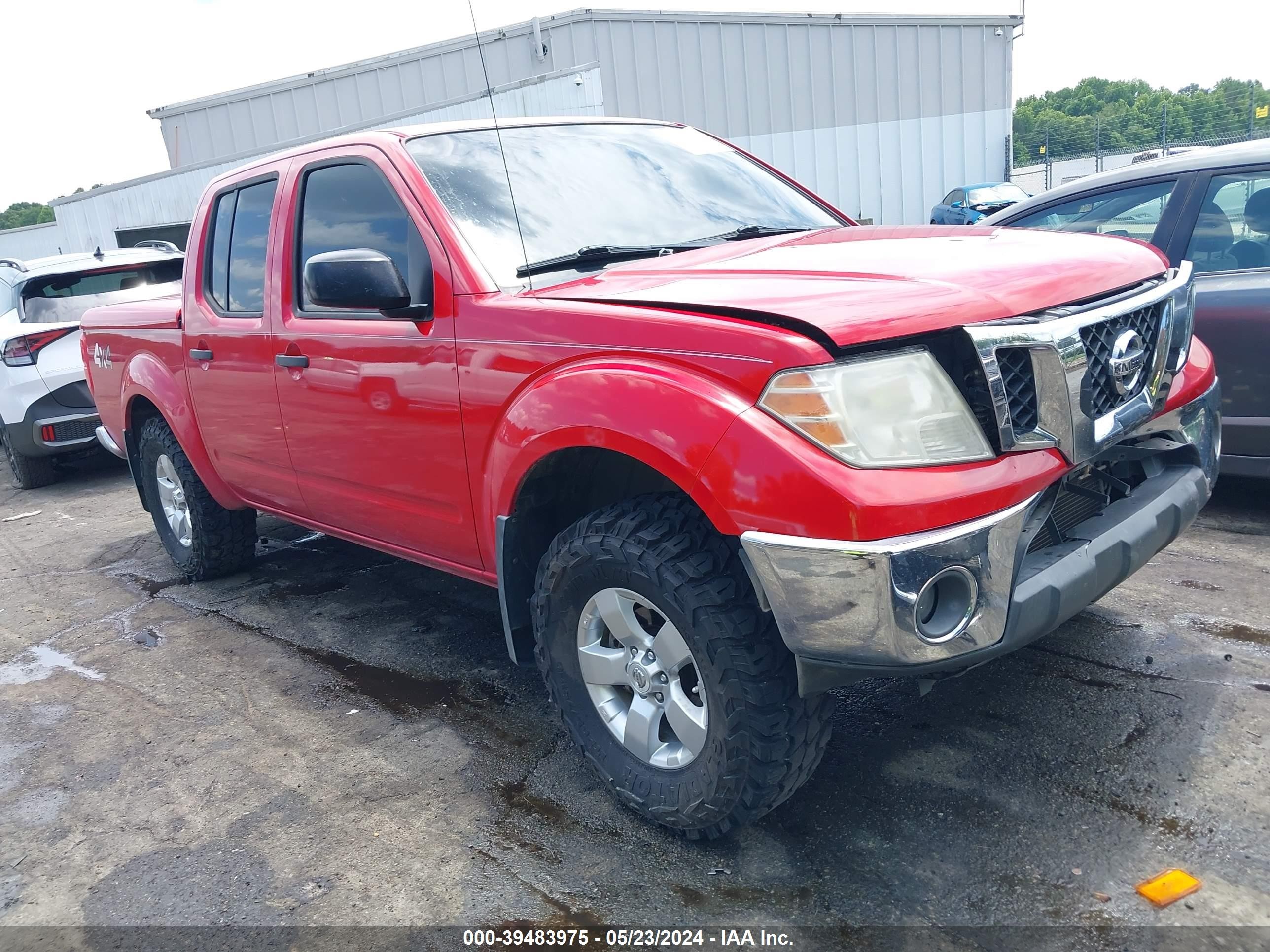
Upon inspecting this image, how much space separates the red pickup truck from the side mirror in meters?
0.01

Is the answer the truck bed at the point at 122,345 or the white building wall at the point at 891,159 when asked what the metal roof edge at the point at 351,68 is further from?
the truck bed at the point at 122,345

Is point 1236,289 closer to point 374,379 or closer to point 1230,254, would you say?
point 1230,254

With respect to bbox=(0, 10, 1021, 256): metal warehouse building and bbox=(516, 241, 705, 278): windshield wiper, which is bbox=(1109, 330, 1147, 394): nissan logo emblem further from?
bbox=(0, 10, 1021, 256): metal warehouse building

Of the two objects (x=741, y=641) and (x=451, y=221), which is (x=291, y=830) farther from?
(x=451, y=221)

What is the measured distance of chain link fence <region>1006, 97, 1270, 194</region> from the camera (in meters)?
22.0

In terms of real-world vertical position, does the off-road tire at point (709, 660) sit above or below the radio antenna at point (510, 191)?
below

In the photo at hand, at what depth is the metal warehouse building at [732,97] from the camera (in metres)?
21.0

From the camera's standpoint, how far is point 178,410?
15.5ft

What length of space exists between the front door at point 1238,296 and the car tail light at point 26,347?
7.76 metres

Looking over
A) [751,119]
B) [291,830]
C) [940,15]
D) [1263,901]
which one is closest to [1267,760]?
[1263,901]

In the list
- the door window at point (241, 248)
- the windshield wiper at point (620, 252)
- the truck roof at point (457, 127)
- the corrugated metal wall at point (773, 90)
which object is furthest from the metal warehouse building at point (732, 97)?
the windshield wiper at point (620, 252)

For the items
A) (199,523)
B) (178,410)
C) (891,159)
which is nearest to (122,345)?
(178,410)

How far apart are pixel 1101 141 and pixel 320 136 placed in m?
18.2

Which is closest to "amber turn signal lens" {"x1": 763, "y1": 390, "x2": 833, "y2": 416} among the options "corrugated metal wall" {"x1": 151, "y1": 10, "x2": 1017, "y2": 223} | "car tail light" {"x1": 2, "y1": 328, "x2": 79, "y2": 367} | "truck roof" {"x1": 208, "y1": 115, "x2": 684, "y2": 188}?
"truck roof" {"x1": 208, "y1": 115, "x2": 684, "y2": 188}
